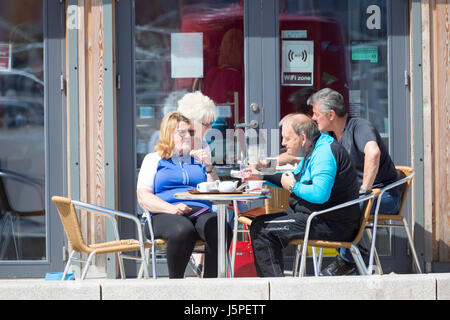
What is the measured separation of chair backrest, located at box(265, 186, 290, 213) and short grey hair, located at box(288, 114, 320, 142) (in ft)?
2.53

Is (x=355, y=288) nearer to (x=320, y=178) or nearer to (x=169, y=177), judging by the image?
(x=320, y=178)

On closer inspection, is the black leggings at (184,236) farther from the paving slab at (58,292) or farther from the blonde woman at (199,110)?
the paving slab at (58,292)

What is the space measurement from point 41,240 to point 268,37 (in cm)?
219

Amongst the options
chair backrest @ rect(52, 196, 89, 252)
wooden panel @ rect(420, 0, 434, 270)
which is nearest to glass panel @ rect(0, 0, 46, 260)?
chair backrest @ rect(52, 196, 89, 252)

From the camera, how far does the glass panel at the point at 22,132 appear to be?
5410 mm

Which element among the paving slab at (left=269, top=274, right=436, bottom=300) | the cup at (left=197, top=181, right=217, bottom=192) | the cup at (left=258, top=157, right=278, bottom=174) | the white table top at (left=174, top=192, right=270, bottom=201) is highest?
the cup at (left=258, top=157, right=278, bottom=174)

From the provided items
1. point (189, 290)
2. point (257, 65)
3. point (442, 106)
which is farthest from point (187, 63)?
point (189, 290)

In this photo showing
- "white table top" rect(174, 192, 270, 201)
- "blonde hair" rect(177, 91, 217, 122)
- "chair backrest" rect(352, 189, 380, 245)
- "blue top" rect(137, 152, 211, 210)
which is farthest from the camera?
"blonde hair" rect(177, 91, 217, 122)

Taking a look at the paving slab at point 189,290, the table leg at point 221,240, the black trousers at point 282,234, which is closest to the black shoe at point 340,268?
the black trousers at point 282,234

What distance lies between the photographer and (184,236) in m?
4.35

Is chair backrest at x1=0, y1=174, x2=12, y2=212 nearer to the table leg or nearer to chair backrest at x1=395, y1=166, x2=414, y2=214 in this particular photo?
the table leg

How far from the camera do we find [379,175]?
497 cm

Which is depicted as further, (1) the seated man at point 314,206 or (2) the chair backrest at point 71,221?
(1) the seated man at point 314,206

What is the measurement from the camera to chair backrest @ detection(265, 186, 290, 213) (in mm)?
5055
